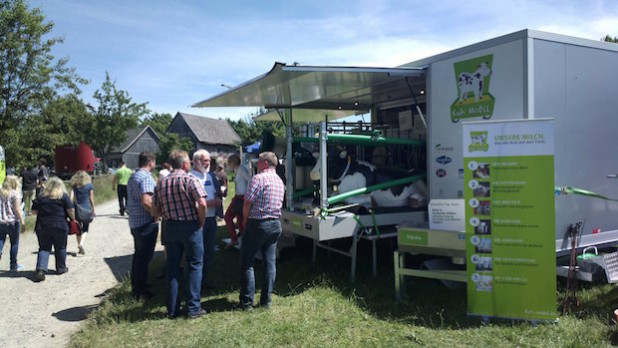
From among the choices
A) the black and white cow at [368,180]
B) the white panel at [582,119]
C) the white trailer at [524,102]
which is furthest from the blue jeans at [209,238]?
the white panel at [582,119]

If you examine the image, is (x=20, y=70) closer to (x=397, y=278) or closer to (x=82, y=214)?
(x=82, y=214)

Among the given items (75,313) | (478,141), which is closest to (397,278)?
(478,141)

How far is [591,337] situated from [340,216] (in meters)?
2.73

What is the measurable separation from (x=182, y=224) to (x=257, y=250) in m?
0.85

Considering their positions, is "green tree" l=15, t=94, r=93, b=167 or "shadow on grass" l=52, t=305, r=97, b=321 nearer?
"shadow on grass" l=52, t=305, r=97, b=321

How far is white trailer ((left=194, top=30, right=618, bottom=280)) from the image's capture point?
4875mm

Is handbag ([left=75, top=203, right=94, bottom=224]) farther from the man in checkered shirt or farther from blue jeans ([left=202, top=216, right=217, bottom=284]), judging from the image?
the man in checkered shirt

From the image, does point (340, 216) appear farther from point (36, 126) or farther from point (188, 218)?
point (36, 126)

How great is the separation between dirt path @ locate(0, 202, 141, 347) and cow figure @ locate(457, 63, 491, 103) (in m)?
5.08

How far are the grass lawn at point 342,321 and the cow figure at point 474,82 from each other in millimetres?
2289

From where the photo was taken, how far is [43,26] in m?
14.3

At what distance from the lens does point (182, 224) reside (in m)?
4.66

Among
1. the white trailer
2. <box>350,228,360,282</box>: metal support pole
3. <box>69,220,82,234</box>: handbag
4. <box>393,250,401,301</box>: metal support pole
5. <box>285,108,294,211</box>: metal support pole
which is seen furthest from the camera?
<box>69,220,82,234</box>: handbag

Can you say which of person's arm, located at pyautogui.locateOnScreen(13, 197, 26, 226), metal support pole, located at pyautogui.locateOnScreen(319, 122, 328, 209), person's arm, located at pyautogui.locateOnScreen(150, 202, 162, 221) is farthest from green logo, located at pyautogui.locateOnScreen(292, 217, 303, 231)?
person's arm, located at pyautogui.locateOnScreen(13, 197, 26, 226)
